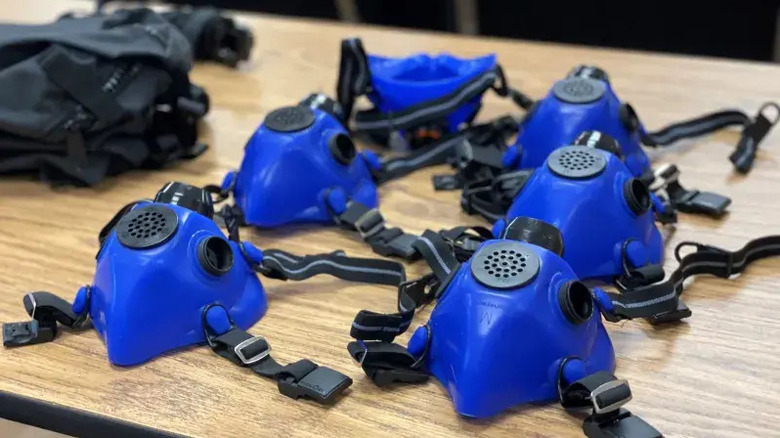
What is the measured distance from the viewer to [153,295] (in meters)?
0.83

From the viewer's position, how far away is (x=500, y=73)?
1182 millimetres

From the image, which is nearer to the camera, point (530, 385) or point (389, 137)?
point (530, 385)

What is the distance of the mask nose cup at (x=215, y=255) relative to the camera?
2.78 ft

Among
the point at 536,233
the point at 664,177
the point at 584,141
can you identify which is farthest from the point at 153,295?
the point at 664,177

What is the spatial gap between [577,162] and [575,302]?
20cm

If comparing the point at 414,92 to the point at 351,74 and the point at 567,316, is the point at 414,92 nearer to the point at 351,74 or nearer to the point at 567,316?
the point at 351,74

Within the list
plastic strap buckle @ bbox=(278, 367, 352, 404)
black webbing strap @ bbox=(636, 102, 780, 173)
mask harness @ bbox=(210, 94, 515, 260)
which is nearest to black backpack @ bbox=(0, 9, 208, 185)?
mask harness @ bbox=(210, 94, 515, 260)

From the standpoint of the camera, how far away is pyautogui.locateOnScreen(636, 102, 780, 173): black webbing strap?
1.11m

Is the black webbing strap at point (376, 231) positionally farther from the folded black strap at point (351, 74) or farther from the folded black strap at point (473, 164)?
the folded black strap at point (351, 74)

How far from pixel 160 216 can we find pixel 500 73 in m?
0.52

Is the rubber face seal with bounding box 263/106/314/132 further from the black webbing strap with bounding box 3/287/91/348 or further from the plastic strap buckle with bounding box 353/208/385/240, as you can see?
the black webbing strap with bounding box 3/287/91/348

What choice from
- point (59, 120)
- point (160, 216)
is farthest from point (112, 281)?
point (59, 120)

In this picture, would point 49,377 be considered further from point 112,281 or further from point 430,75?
point 430,75

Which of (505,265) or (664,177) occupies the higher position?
(505,265)
